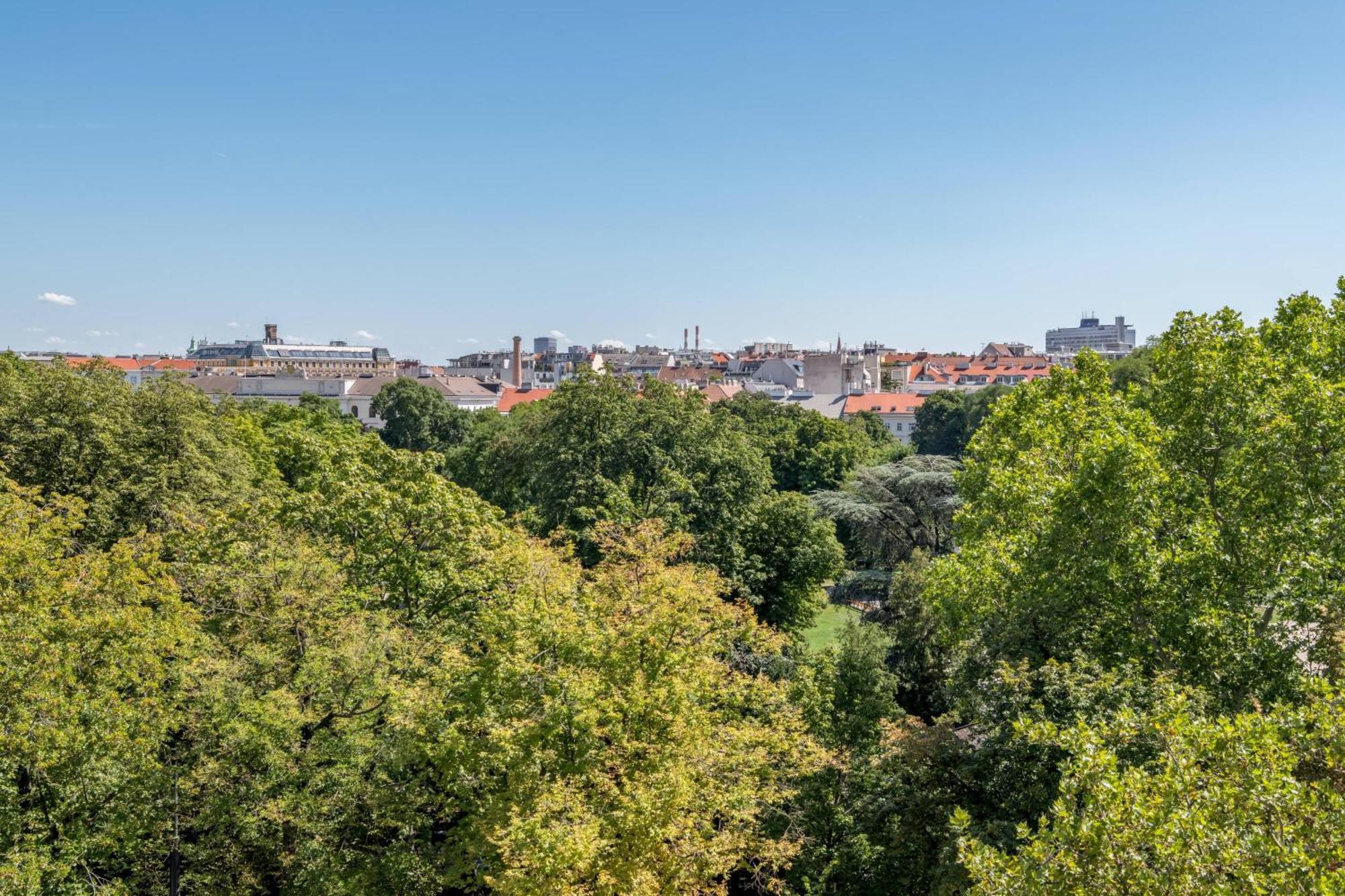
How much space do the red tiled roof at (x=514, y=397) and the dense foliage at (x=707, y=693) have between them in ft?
260

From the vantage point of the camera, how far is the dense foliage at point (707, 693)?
33.7 ft

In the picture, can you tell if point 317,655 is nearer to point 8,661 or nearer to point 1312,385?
point 8,661

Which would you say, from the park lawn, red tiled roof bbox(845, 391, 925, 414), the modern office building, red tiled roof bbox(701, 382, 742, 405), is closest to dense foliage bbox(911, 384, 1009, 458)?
red tiled roof bbox(845, 391, 925, 414)

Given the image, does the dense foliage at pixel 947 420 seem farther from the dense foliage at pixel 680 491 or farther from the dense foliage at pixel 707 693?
the dense foliage at pixel 707 693

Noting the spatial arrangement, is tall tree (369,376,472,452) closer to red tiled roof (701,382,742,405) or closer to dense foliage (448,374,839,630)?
red tiled roof (701,382,742,405)

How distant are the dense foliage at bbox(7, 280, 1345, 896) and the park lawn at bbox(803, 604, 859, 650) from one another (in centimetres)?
1616

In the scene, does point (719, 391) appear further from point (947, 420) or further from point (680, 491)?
point (680, 491)

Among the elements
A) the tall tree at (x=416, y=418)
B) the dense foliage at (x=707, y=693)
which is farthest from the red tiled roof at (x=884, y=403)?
the dense foliage at (x=707, y=693)

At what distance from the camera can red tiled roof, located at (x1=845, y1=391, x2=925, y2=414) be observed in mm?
100062

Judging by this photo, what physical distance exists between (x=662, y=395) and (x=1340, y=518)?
22569mm

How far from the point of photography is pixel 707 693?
15.6m

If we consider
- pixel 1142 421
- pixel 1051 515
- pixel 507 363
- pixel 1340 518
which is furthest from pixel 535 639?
pixel 507 363

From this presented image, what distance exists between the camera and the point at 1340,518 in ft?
46.1

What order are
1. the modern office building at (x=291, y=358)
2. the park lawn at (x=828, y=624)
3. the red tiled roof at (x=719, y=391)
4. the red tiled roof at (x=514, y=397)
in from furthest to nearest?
the modern office building at (x=291, y=358) < the red tiled roof at (x=514, y=397) < the red tiled roof at (x=719, y=391) < the park lawn at (x=828, y=624)
